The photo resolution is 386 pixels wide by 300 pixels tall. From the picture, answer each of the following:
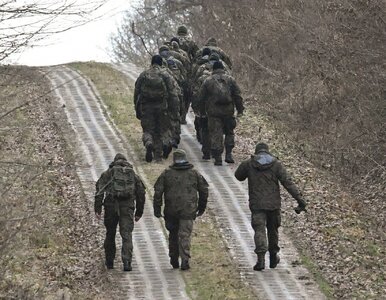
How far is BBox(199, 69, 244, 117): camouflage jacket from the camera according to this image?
74.8 ft

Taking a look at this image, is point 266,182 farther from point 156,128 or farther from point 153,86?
point 156,128

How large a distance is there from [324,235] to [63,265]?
15.3 ft

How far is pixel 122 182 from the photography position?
55.0ft

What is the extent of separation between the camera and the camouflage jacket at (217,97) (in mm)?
22788

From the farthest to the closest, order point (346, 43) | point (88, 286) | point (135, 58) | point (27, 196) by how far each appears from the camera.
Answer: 1. point (135, 58)
2. point (346, 43)
3. point (27, 196)
4. point (88, 286)

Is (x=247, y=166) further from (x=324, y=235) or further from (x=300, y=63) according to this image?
(x=300, y=63)

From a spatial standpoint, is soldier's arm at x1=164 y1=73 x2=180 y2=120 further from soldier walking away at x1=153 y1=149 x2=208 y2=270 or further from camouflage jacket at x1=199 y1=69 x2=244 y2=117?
soldier walking away at x1=153 y1=149 x2=208 y2=270

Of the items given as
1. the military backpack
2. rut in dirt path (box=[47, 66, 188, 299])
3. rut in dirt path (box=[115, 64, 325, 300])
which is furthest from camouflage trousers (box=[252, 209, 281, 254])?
the military backpack

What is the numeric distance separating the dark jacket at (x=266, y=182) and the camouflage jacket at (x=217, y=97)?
19.4 ft

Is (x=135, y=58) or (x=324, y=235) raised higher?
(x=324, y=235)

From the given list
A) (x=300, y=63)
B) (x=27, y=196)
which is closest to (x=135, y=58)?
(x=300, y=63)

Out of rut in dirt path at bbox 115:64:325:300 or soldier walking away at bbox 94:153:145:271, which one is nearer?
rut in dirt path at bbox 115:64:325:300

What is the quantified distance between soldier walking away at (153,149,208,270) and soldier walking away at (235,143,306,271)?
2.63ft

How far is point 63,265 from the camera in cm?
1731
